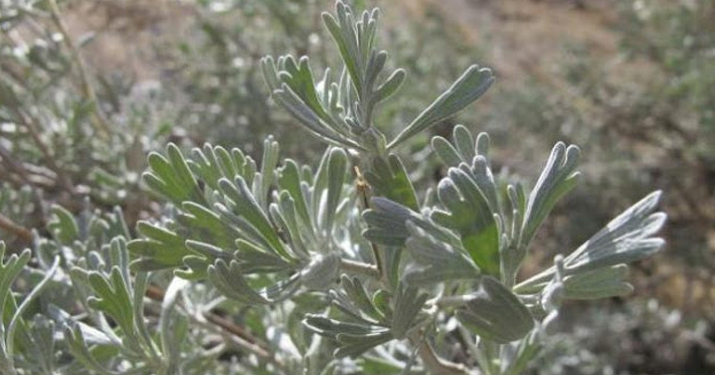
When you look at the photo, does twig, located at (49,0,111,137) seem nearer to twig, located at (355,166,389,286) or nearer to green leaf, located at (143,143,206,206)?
green leaf, located at (143,143,206,206)

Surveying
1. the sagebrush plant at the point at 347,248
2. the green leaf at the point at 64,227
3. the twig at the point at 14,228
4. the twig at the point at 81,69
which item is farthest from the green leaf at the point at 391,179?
the twig at the point at 81,69

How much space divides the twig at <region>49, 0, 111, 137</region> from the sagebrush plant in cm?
61

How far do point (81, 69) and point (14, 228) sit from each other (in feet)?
1.63

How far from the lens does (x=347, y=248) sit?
1.04 meters

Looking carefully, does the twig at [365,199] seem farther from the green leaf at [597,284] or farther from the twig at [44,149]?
the twig at [44,149]

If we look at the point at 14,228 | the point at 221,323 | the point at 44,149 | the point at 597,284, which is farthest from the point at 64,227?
the point at 597,284

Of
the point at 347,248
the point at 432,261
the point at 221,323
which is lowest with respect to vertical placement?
the point at 221,323

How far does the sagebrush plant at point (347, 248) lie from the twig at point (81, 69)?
0.61 m

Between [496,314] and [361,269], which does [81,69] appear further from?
[496,314]

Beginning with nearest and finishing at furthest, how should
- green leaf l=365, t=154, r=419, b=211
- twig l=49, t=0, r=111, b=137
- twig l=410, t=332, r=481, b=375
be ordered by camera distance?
green leaf l=365, t=154, r=419, b=211 → twig l=410, t=332, r=481, b=375 → twig l=49, t=0, r=111, b=137

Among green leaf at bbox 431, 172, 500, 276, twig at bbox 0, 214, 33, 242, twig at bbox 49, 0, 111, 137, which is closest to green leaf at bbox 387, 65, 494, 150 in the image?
green leaf at bbox 431, 172, 500, 276

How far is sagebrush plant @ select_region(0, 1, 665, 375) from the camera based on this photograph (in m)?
0.75

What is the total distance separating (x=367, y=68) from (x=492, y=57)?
3.48m

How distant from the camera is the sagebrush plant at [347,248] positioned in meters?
0.75
